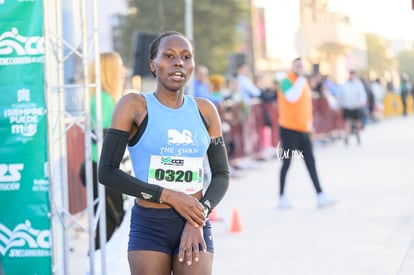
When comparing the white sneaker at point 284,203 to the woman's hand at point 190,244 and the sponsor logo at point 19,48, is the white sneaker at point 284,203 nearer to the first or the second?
the sponsor logo at point 19,48

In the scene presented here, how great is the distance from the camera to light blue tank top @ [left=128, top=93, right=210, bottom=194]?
12.7ft

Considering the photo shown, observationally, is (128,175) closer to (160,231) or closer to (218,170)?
(160,231)

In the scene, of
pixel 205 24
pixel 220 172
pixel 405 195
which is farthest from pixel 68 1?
pixel 205 24

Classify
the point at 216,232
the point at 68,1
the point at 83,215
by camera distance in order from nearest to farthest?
the point at 216,232 → the point at 83,215 → the point at 68,1

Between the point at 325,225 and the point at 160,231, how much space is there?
6010 mm

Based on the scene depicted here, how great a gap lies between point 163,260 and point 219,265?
393 cm

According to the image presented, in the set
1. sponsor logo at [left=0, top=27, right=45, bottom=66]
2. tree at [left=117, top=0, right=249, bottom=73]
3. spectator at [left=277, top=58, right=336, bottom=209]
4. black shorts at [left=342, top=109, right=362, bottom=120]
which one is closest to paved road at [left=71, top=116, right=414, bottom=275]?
spectator at [left=277, top=58, right=336, bottom=209]

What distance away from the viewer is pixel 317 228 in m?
9.49

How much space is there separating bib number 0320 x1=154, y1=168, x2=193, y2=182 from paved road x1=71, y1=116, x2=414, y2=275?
7.49ft

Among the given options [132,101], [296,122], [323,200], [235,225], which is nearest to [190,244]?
[132,101]

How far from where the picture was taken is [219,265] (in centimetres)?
772

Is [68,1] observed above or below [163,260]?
above

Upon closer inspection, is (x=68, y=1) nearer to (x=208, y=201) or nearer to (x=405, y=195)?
(x=405, y=195)

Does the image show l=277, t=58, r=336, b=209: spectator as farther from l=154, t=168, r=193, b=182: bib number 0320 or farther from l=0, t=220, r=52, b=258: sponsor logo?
l=154, t=168, r=193, b=182: bib number 0320
